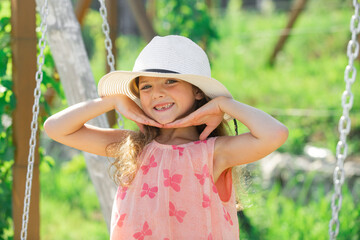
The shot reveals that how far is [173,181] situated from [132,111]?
34 centimetres

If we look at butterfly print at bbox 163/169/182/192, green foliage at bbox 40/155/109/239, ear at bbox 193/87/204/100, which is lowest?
green foliage at bbox 40/155/109/239

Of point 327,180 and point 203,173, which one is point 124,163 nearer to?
point 203,173

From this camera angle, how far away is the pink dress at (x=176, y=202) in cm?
197

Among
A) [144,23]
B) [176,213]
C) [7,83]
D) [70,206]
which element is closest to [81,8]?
[144,23]

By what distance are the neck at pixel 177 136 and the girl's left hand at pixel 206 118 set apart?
0.25 ft

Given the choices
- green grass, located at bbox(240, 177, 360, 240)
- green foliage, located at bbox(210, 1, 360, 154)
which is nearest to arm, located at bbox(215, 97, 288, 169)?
green grass, located at bbox(240, 177, 360, 240)

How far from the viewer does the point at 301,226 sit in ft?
12.3

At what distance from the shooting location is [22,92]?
2879 mm

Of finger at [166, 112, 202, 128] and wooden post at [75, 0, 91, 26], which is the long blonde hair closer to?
finger at [166, 112, 202, 128]

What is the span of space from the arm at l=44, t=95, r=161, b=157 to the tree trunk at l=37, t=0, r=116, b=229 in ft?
1.20

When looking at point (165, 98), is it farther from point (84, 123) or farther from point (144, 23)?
point (144, 23)

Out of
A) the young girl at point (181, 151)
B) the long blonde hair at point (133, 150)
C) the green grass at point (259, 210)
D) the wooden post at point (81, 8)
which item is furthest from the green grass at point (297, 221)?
the wooden post at point (81, 8)

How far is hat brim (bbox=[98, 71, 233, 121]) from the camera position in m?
1.97

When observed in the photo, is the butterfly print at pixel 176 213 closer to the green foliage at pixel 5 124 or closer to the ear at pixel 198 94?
the ear at pixel 198 94
